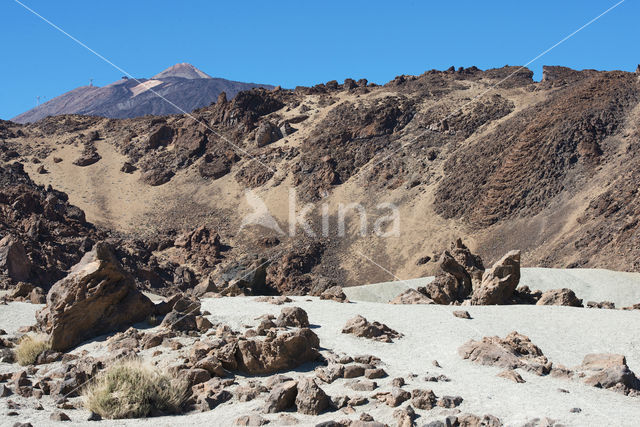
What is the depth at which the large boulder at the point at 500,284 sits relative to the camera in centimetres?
1703

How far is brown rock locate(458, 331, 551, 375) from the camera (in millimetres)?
9711

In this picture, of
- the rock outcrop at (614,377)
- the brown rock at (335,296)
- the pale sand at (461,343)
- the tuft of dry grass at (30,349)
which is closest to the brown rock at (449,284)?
the brown rock at (335,296)

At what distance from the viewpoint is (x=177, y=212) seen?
60562 millimetres

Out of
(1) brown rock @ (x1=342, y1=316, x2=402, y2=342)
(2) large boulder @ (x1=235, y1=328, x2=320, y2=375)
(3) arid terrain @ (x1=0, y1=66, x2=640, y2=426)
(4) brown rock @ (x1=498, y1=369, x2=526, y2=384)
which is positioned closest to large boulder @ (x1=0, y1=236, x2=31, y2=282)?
(3) arid terrain @ (x1=0, y1=66, x2=640, y2=426)

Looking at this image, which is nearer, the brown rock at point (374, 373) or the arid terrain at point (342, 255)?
the arid terrain at point (342, 255)

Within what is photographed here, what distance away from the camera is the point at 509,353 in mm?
10227

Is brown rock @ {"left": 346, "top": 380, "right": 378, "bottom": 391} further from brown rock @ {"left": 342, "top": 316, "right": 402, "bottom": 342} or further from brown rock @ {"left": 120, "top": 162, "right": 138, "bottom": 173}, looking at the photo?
brown rock @ {"left": 120, "top": 162, "right": 138, "bottom": 173}

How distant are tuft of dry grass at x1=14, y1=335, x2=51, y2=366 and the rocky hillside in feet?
39.8

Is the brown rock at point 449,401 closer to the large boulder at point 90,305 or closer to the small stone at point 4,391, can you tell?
the small stone at point 4,391

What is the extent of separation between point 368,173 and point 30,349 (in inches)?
1842

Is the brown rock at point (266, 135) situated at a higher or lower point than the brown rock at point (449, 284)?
higher

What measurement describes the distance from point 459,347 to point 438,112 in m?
53.3

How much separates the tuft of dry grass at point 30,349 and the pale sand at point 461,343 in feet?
3.04

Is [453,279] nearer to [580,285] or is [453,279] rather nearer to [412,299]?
[412,299]
